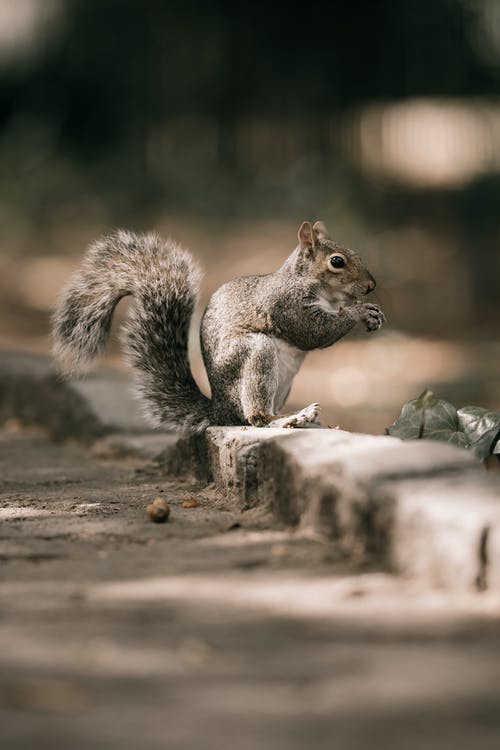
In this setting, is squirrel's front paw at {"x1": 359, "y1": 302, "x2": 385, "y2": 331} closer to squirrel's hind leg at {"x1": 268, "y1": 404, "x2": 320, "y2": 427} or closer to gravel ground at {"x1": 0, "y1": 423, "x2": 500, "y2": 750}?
squirrel's hind leg at {"x1": 268, "y1": 404, "x2": 320, "y2": 427}

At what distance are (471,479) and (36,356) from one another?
13.9 feet

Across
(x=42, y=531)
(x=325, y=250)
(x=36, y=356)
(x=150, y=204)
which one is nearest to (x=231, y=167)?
(x=150, y=204)

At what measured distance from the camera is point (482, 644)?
6.58 ft

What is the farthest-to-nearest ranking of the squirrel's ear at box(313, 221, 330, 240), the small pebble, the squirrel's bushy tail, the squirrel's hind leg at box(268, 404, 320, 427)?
the squirrel's bushy tail
the squirrel's ear at box(313, 221, 330, 240)
the squirrel's hind leg at box(268, 404, 320, 427)
the small pebble

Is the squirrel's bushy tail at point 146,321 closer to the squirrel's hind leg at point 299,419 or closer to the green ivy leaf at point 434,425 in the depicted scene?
the squirrel's hind leg at point 299,419

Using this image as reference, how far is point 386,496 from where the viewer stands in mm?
2564

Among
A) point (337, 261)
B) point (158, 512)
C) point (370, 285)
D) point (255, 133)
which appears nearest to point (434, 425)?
point (370, 285)

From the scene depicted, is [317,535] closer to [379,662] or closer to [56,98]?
[379,662]

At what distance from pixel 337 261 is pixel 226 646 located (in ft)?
6.76

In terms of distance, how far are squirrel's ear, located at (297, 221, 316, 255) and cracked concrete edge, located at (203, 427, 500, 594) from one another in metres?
0.77

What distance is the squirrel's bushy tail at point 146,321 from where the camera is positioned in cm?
412

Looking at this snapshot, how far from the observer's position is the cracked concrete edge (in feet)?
7.67

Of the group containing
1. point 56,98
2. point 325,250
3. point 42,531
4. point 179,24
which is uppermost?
point 179,24

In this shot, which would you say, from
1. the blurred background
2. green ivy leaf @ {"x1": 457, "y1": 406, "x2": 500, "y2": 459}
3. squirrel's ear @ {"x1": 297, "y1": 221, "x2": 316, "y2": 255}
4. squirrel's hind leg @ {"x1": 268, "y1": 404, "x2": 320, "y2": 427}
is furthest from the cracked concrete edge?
the blurred background
